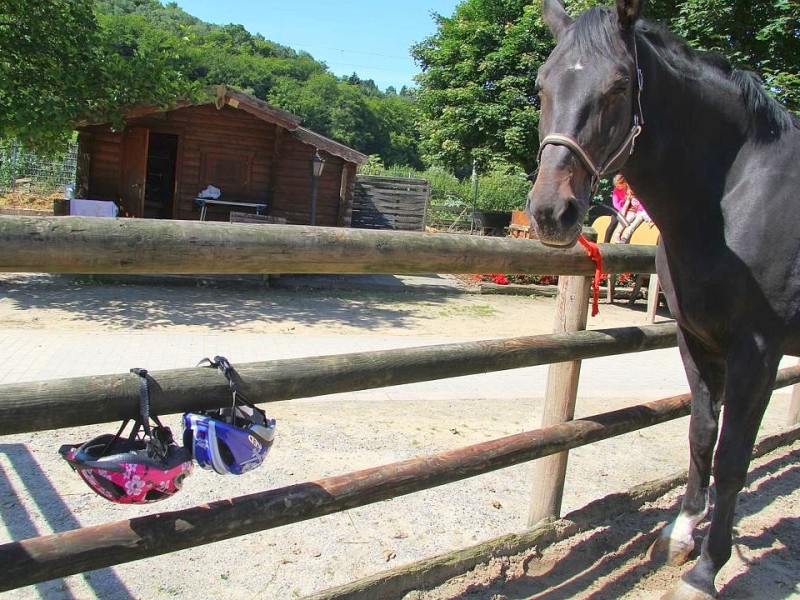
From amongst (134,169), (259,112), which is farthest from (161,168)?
(259,112)

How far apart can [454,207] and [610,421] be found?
76.5 ft

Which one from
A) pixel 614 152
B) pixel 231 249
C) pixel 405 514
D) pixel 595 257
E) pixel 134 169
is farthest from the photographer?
pixel 134 169

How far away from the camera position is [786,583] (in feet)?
9.35

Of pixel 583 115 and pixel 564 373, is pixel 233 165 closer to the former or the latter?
pixel 564 373

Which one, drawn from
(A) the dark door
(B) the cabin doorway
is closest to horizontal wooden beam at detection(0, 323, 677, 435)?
(A) the dark door

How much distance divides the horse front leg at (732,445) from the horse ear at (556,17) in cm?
132

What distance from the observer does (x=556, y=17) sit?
2369 mm

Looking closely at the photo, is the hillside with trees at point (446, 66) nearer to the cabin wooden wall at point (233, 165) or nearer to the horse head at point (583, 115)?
the cabin wooden wall at point (233, 165)

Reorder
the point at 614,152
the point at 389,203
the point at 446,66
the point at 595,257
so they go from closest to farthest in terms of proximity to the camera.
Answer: the point at 614,152, the point at 595,257, the point at 389,203, the point at 446,66

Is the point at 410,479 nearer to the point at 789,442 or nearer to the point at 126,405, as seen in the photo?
the point at 126,405

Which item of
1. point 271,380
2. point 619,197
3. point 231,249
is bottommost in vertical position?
point 271,380

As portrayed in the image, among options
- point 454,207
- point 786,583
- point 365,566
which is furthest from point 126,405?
point 454,207

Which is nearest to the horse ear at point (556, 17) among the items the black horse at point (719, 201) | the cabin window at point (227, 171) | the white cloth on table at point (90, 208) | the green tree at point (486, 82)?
the black horse at point (719, 201)

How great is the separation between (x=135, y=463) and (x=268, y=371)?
47 centimetres
